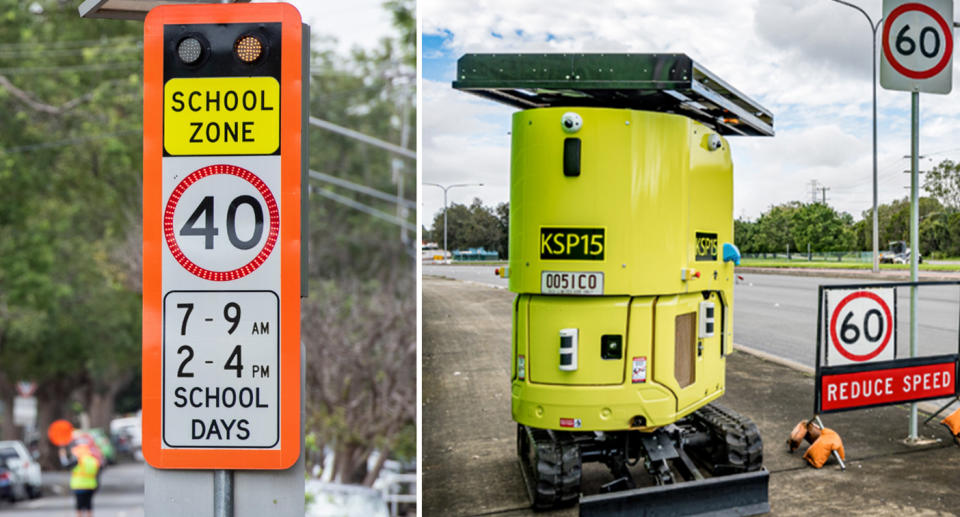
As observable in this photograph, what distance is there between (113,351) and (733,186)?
64.1 ft

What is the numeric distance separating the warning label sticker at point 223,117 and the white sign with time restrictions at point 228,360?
1.56ft

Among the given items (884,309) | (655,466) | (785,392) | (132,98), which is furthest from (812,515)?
(132,98)

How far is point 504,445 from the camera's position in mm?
6941

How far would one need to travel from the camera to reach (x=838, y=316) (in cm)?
641

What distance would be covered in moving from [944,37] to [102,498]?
2084 cm

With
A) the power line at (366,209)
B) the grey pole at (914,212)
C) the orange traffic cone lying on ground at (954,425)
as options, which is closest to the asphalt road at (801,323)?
the orange traffic cone lying on ground at (954,425)

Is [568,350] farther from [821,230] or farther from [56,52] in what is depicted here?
[821,230]

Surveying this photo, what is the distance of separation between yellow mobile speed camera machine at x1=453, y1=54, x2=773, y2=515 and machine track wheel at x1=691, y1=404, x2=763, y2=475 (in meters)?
0.43

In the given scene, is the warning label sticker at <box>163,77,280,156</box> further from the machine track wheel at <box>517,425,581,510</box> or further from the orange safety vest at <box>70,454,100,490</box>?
the orange safety vest at <box>70,454,100,490</box>

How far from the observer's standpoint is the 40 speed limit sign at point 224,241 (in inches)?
92.4

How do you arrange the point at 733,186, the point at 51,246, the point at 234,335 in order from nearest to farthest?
the point at 234,335
the point at 733,186
the point at 51,246

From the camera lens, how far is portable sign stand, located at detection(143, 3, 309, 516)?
2346 millimetres

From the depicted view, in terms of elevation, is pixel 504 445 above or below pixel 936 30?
below

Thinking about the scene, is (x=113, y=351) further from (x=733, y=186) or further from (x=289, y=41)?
(x=289, y=41)
